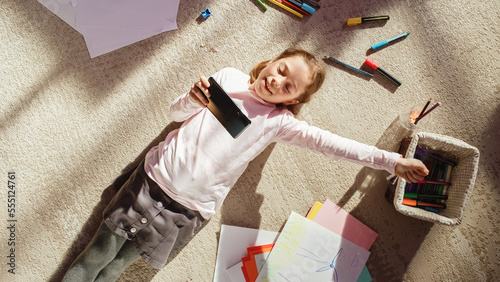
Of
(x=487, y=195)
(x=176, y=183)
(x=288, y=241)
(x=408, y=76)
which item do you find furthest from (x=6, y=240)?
(x=487, y=195)

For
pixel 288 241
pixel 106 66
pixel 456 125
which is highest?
pixel 106 66

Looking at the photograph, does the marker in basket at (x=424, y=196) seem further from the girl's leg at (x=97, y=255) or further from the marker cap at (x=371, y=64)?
the girl's leg at (x=97, y=255)

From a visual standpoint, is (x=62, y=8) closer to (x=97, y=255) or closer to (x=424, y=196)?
(x=97, y=255)

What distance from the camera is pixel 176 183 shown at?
84 centimetres

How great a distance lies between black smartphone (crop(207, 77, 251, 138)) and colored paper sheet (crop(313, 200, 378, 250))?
457mm

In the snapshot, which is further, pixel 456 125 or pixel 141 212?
pixel 456 125

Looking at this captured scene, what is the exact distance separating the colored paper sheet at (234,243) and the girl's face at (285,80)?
443 millimetres

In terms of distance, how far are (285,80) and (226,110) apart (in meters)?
0.18

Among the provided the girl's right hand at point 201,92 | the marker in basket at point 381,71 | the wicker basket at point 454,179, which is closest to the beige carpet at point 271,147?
the marker in basket at point 381,71

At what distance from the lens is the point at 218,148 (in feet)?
2.83

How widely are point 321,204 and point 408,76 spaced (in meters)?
0.52

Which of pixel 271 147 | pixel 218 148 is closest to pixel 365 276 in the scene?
pixel 271 147

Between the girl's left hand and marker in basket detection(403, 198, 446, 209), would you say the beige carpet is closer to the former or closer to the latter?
marker in basket detection(403, 198, 446, 209)

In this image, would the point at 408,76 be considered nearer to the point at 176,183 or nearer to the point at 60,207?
the point at 176,183
